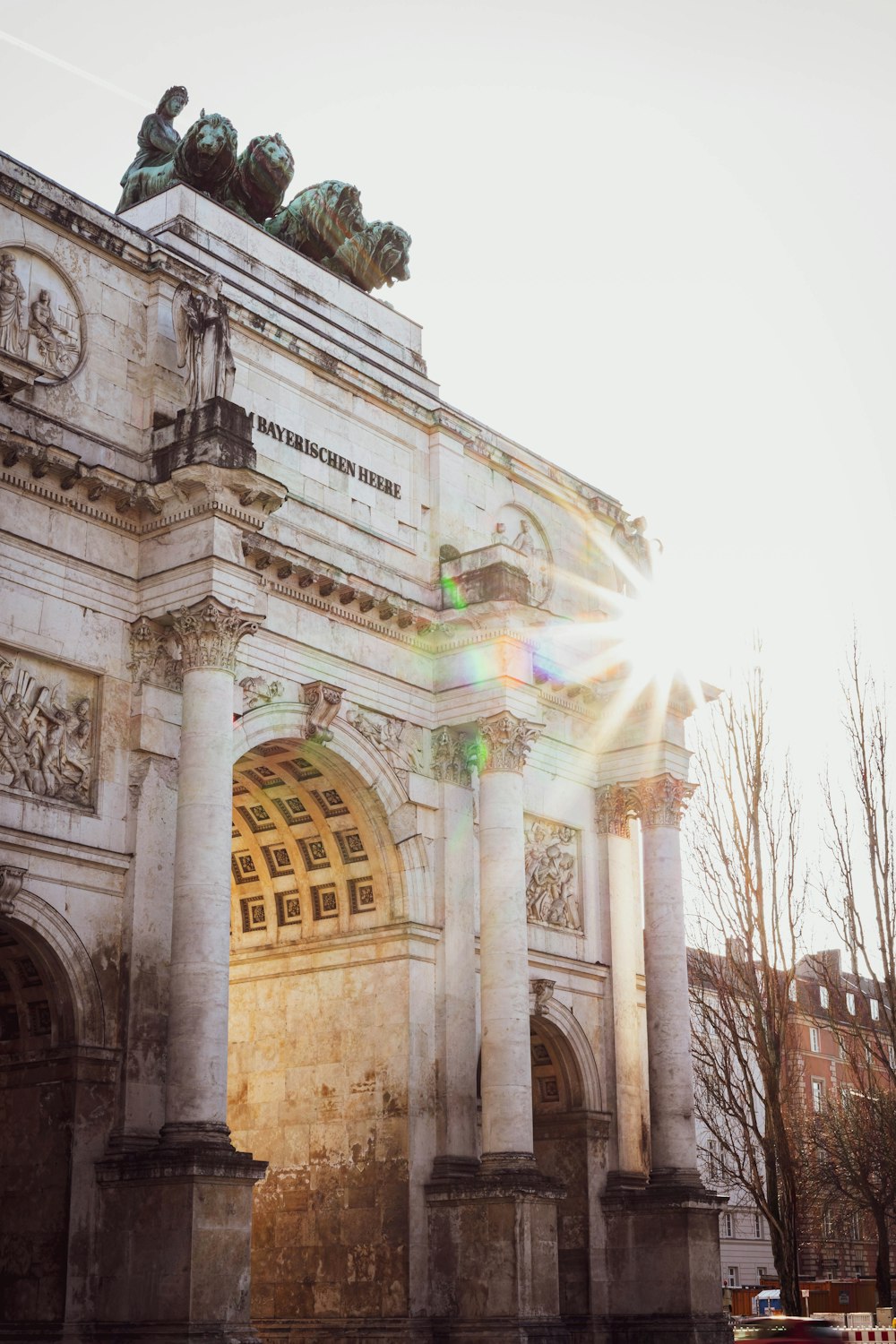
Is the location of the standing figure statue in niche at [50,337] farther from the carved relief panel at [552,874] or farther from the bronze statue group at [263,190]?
the carved relief panel at [552,874]

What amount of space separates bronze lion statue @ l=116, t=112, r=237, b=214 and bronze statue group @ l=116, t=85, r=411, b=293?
0.01 meters

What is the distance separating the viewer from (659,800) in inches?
1180

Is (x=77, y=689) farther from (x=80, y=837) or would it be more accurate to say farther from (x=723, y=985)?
(x=723, y=985)

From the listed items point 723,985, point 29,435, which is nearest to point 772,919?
point 723,985

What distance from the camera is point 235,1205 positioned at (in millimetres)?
20125

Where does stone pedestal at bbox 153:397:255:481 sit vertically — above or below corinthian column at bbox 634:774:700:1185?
above

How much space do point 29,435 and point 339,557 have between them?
5.69 meters

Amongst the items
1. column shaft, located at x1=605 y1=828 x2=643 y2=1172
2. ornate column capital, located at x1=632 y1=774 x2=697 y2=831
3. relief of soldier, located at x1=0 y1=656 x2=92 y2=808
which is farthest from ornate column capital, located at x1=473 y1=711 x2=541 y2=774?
relief of soldier, located at x1=0 y1=656 x2=92 y2=808

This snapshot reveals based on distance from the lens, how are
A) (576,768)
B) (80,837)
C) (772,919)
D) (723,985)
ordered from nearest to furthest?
(80,837)
(576,768)
(772,919)
(723,985)

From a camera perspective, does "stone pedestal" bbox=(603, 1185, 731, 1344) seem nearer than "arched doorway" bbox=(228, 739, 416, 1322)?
No

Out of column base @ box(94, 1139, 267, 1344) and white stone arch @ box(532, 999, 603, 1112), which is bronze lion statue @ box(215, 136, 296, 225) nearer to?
white stone arch @ box(532, 999, 603, 1112)

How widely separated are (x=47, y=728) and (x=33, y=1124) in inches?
192

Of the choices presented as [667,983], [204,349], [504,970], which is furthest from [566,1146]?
[204,349]

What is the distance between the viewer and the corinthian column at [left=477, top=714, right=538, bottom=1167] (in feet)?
81.4
